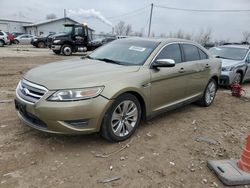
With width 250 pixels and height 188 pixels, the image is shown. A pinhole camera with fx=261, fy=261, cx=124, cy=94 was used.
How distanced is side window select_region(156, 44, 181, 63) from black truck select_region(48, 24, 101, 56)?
15.8 metres

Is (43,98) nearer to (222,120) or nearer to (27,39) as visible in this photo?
(222,120)

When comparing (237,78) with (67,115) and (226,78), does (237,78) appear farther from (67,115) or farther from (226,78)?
(67,115)

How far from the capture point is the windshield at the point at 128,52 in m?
4.52

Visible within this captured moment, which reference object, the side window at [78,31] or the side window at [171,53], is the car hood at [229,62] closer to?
the side window at [171,53]

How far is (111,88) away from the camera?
3691 millimetres

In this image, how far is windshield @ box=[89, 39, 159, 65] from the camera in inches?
178

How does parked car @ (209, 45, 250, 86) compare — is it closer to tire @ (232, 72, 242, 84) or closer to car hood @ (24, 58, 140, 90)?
tire @ (232, 72, 242, 84)

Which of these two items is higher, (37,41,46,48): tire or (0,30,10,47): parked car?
(0,30,10,47): parked car

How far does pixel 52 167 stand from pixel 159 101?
2141 mm

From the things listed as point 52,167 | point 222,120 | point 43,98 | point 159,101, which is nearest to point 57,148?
point 52,167

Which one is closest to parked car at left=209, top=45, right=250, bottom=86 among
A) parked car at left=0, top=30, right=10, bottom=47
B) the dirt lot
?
the dirt lot

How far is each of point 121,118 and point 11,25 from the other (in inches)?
2331

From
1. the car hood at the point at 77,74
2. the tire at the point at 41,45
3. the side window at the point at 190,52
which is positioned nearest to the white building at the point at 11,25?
the tire at the point at 41,45

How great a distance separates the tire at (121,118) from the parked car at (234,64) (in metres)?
5.51
